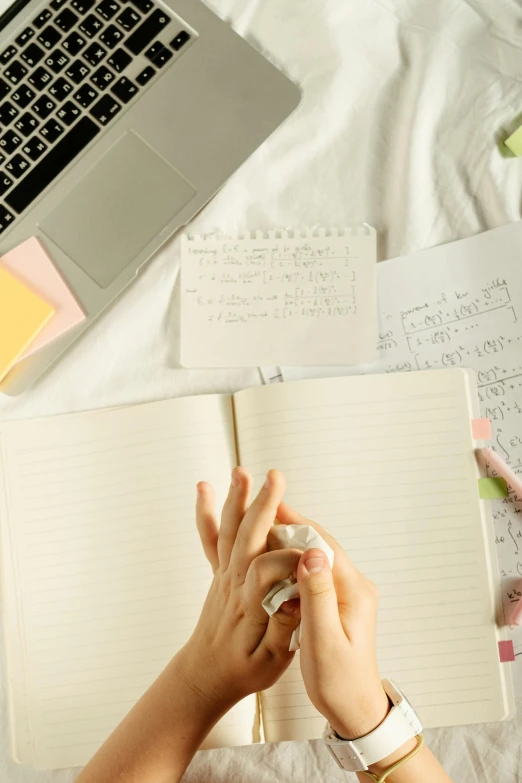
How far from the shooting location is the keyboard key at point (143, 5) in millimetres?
603

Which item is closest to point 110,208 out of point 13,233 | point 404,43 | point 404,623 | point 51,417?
point 13,233

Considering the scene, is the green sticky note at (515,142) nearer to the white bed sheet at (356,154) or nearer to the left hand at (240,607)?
the white bed sheet at (356,154)

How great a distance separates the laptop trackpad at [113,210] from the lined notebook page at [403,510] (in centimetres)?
16

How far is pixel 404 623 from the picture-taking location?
1.86ft

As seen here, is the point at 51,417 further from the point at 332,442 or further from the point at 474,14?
the point at 474,14

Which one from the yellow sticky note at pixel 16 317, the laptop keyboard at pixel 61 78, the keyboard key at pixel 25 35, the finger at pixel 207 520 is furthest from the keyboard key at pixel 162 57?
the finger at pixel 207 520

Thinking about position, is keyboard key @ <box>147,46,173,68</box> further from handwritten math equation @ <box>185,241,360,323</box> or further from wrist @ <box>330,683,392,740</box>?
wrist @ <box>330,683,392,740</box>

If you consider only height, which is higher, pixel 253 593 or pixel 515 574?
pixel 253 593

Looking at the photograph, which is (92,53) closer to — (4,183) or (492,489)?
(4,183)

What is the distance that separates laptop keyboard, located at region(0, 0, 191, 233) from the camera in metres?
0.60

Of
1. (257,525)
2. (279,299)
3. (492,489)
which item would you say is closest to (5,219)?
(279,299)

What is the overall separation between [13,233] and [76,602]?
31cm

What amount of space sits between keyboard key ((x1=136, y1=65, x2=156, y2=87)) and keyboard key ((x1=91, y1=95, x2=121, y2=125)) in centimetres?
3

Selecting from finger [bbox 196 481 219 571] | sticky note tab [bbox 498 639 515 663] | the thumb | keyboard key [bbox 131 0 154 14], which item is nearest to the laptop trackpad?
keyboard key [bbox 131 0 154 14]
